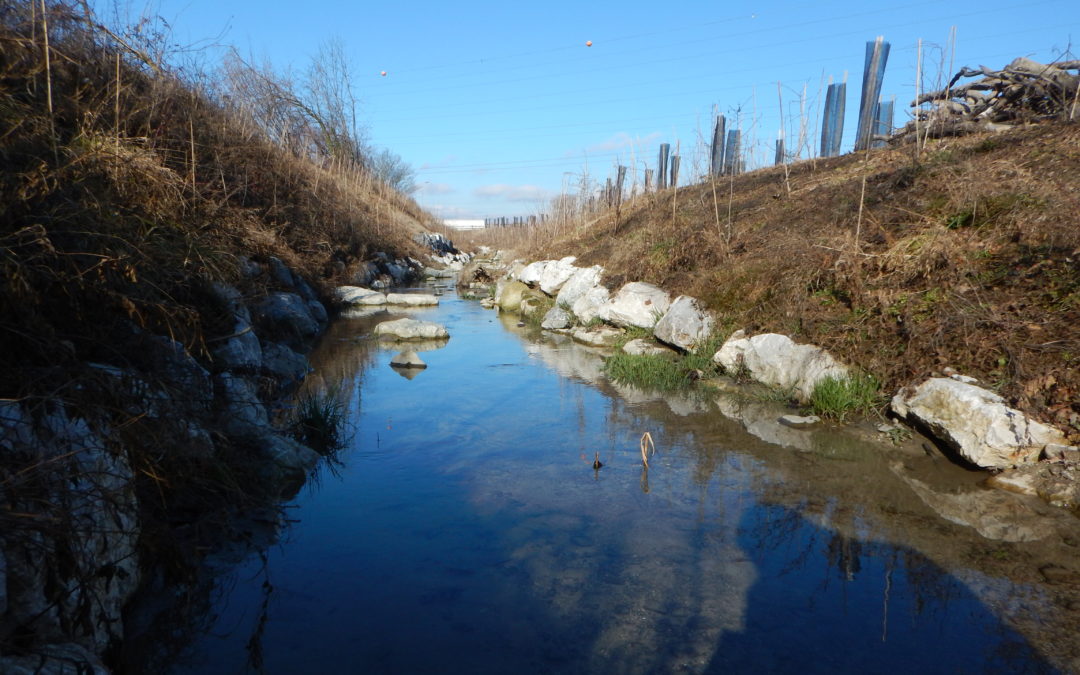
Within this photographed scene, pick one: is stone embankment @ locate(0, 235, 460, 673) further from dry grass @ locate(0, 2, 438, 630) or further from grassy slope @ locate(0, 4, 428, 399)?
grassy slope @ locate(0, 4, 428, 399)

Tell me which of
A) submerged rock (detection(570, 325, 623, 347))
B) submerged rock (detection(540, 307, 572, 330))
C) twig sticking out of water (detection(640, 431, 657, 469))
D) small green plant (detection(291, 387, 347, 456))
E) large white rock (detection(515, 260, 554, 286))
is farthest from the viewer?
large white rock (detection(515, 260, 554, 286))

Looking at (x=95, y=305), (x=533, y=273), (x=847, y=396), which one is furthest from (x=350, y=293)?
(x=95, y=305)

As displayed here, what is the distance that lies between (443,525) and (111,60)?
7.84m

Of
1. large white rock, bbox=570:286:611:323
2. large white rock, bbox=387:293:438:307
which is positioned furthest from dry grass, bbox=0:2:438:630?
large white rock, bbox=387:293:438:307

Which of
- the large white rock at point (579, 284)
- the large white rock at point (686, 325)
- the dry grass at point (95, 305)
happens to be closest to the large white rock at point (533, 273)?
the large white rock at point (579, 284)

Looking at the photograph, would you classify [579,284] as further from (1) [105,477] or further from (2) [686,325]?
(1) [105,477]

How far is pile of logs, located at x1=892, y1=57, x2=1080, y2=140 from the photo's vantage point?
1032cm

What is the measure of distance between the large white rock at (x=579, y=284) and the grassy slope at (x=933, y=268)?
193cm

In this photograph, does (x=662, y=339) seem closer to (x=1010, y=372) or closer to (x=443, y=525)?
(x=1010, y=372)

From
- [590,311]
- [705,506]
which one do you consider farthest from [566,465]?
[590,311]

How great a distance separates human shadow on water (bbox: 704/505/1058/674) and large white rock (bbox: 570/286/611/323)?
8.54 m

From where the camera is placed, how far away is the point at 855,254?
25.1 ft

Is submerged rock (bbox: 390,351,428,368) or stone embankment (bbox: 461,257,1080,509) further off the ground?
stone embankment (bbox: 461,257,1080,509)

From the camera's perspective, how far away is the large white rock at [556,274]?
15.6 meters
